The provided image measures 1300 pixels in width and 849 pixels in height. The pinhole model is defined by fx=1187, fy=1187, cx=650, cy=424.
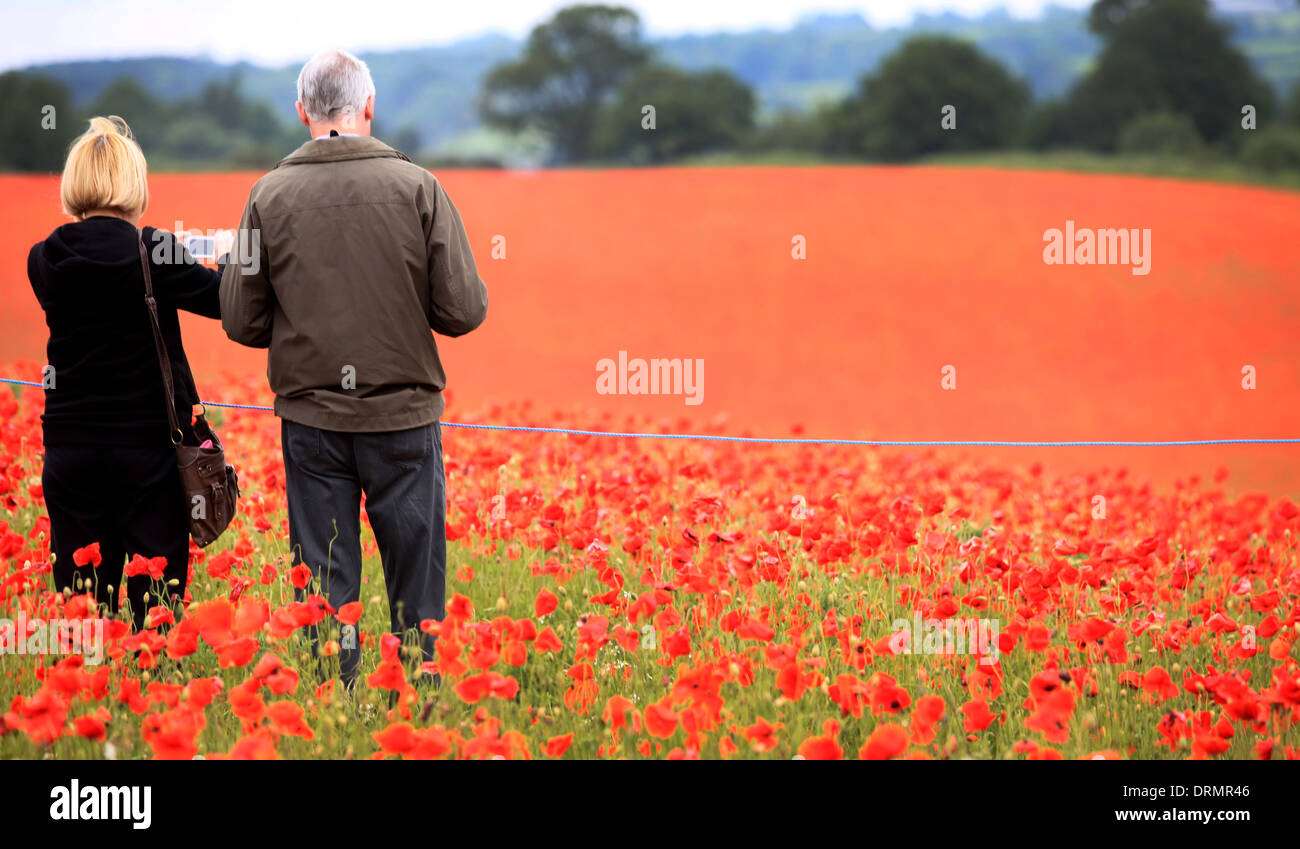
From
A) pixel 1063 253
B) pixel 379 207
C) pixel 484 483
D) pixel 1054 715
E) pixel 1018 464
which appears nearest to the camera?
pixel 1054 715

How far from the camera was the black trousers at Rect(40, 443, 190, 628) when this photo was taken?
11.4ft

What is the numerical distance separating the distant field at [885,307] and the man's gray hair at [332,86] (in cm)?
417

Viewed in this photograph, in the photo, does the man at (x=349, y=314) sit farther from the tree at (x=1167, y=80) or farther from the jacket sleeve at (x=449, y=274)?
the tree at (x=1167, y=80)

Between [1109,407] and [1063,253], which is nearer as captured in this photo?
[1109,407]

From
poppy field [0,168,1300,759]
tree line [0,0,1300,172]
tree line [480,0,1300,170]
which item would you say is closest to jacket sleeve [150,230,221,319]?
poppy field [0,168,1300,759]

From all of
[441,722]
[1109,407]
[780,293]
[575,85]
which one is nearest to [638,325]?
[780,293]

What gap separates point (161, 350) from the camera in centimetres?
339

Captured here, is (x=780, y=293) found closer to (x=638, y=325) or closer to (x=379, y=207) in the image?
(x=638, y=325)

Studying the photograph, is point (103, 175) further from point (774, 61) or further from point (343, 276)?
point (774, 61)

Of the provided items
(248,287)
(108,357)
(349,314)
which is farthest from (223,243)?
(349,314)

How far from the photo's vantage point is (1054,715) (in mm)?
2629

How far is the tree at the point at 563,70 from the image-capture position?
139 feet

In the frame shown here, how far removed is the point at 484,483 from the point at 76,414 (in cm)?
222

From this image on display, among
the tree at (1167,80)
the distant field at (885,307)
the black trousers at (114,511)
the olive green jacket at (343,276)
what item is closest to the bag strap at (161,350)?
the black trousers at (114,511)
